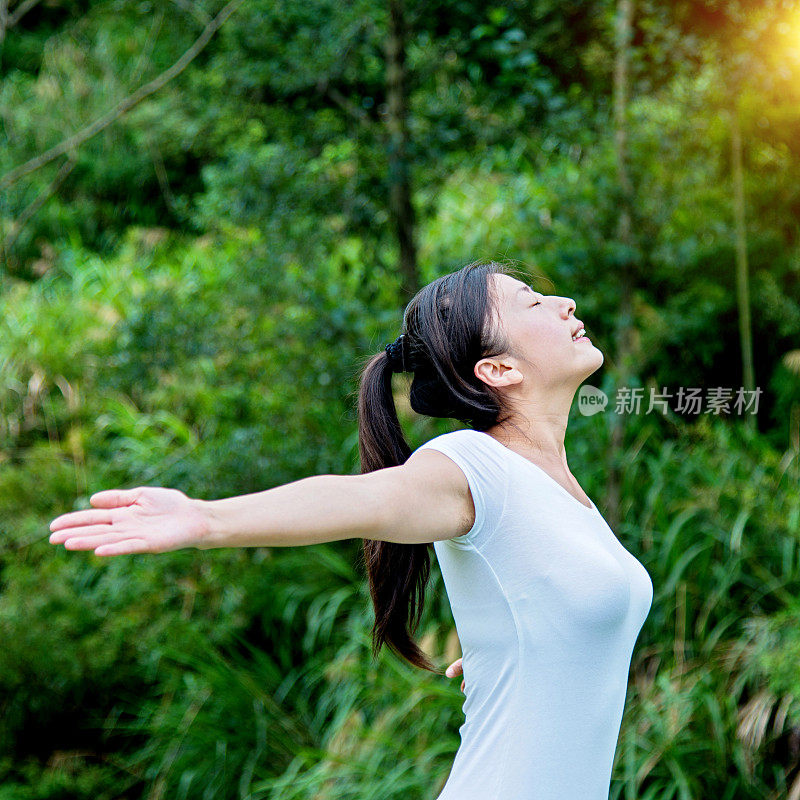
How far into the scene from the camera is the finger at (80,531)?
114cm

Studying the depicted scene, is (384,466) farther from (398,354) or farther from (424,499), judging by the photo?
(424,499)

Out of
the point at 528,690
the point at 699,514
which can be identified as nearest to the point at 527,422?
the point at 528,690

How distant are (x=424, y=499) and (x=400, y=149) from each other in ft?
8.73

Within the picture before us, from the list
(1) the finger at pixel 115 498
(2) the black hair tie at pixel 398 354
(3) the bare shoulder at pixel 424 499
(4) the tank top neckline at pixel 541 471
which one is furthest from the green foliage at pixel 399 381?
(1) the finger at pixel 115 498

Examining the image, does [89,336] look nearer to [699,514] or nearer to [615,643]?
[699,514]

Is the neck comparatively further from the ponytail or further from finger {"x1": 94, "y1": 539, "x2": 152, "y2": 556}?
finger {"x1": 94, "y1": 539, "x2": 152, "y2": 556}

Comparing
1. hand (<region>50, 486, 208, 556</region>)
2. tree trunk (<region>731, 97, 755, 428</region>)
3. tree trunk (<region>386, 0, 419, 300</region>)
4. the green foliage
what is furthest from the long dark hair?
tree trunk (<region>731, 97, 755, 428</region>)

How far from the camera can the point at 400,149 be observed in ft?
12.3

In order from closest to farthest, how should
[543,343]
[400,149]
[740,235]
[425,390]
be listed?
[543,343] < [425,390] < [400,149] < [740,235]

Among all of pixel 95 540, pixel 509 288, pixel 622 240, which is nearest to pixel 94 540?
pixel 95 540

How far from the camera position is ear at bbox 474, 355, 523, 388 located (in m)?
1.59

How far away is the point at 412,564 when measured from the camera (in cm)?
170

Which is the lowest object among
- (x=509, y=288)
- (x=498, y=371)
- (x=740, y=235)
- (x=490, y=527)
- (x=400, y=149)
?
(x=490, y=527)

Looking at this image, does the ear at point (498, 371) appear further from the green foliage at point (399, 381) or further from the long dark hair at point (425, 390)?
the green foliage at point (399, 381)
